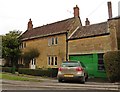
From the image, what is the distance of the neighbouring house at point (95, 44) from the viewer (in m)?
28.5

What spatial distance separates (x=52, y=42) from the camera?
1490 inches

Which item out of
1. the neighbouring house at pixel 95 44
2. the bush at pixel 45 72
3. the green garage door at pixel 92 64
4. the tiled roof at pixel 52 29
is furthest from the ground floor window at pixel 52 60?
the green garage door at pixel 92 64

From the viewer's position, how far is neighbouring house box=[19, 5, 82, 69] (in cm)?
3585

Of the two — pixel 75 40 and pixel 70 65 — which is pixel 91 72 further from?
pixel 70 65

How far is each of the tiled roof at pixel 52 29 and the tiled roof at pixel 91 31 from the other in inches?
69.8

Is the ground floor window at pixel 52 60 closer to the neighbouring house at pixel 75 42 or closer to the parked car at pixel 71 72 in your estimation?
the neighbouring house at pixel 75 42

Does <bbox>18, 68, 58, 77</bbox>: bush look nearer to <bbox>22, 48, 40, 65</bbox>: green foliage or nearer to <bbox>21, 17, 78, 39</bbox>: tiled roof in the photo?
<bbox>22, 48, 40, 65</bbox>: green foliage

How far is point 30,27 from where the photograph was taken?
49.3 m

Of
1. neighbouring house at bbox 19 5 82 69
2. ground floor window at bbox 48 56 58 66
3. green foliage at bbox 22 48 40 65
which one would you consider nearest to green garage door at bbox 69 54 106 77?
neighbouring house at bbox 19 5 82 69

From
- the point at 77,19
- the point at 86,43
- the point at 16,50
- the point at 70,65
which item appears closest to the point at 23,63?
the point at 16,50

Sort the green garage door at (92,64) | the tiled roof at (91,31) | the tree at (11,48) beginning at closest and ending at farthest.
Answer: the green garage door at (92,64) → the tiled roof at (91,31) → the tree at (11,48)

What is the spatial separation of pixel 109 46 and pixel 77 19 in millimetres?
10579

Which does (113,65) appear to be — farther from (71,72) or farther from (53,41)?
(53,41)

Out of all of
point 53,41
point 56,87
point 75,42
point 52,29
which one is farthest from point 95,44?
point 56,87
